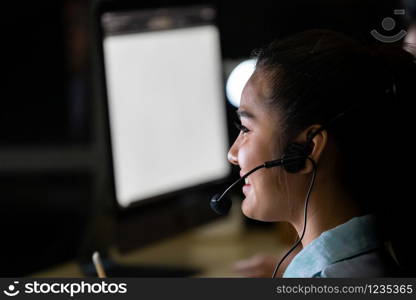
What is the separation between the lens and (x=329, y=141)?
761 mm

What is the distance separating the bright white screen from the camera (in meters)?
1.13

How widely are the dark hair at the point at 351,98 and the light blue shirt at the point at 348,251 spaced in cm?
3

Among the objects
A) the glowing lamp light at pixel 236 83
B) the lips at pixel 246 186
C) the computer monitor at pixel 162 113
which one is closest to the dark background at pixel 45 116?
the computer monitor at pixel 162 113

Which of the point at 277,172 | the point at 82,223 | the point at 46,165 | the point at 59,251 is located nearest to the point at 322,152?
the point at 277,172

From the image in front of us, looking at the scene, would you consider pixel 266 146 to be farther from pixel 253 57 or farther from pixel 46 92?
pixel 46 92

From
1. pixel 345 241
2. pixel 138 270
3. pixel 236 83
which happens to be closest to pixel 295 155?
pixel 345 241

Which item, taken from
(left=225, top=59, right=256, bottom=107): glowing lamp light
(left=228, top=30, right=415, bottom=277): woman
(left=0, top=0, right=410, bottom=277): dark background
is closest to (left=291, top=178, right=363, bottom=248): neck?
(left=228, top=30, right=415, bottom=277): woman

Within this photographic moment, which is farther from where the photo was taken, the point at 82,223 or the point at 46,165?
the point at 46,165

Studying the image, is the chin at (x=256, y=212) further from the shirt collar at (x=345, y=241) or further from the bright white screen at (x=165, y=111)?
the bright white screen at (x=165, y=111)

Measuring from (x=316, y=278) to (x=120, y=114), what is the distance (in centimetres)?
44

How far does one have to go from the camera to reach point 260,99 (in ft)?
2.58

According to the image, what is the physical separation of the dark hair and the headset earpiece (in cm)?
1

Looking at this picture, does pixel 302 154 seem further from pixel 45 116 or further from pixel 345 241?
pixel 45 116

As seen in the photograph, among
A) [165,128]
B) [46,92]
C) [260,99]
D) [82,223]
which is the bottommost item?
[82,223]
